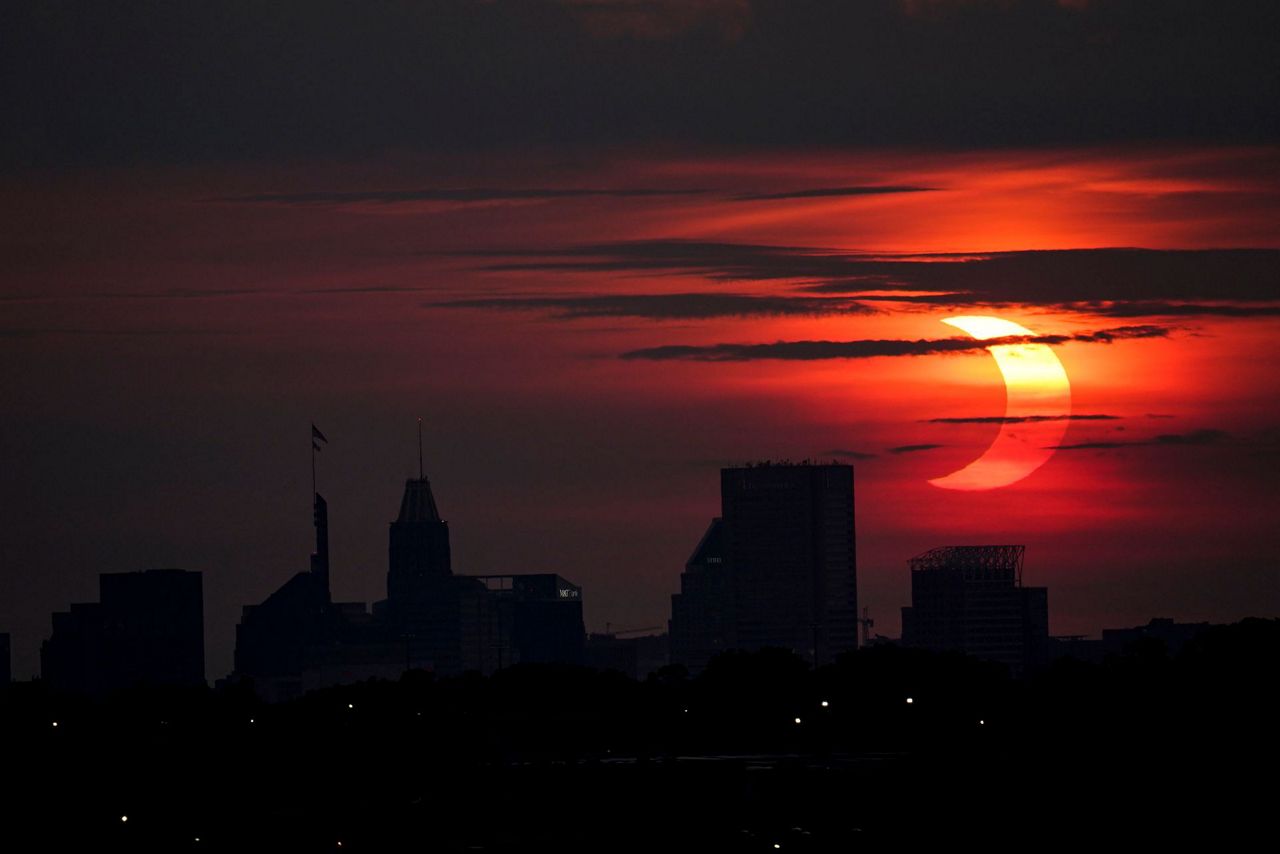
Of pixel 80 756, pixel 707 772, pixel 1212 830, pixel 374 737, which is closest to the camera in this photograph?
pixel 1212 830

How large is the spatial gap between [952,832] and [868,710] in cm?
9489

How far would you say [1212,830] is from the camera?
3927 inches

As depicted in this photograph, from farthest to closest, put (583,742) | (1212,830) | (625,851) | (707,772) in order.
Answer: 1. (583,742)
2. (707,772)
3. (625,851)
4. (1212,830)

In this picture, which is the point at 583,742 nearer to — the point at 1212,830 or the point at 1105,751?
the point at 1105,751

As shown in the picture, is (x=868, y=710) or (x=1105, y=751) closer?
(x=1105, y=751)

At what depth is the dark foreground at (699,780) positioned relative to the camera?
107375 mm

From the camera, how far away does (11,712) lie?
627 ft

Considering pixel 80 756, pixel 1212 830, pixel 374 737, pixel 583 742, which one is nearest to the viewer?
pixel 1212 830

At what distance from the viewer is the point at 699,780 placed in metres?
129

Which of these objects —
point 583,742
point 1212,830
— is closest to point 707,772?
point 1212,830

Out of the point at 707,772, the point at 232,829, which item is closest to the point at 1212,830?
the point at 707,772

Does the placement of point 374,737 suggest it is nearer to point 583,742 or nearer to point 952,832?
point 583,742

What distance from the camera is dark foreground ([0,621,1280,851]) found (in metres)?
107

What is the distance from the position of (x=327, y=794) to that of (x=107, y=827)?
15.8m
